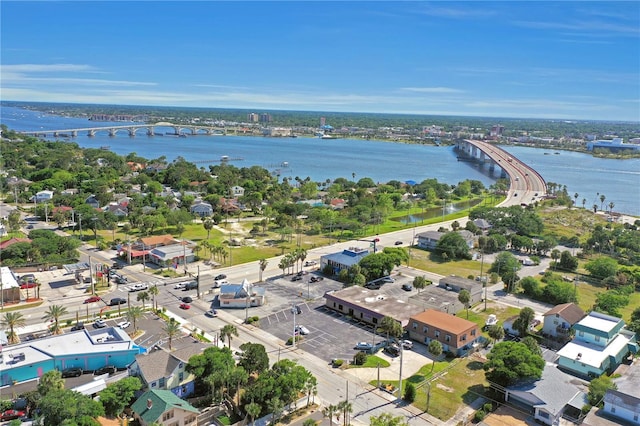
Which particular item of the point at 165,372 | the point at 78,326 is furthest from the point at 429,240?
the point at 165,372

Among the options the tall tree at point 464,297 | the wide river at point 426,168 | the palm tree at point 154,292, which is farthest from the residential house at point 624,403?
the wide river at point 426,168

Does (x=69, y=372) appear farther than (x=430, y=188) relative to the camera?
No

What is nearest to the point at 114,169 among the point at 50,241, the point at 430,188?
the point at 50,241

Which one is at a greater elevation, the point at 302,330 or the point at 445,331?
the point at 445,331

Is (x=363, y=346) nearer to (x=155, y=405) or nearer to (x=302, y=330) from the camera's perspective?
(x=302, y=330)

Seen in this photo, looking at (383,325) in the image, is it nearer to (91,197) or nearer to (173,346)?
(173,346)

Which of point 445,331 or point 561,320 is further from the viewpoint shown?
point 561,320
